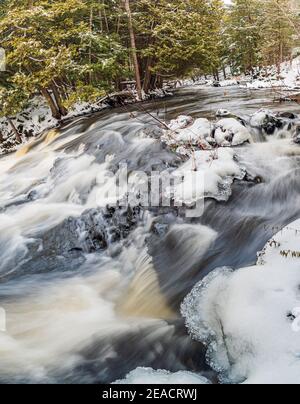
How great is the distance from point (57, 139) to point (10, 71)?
5937 millimetres

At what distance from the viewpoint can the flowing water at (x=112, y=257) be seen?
356cm

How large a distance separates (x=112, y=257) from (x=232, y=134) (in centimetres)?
356

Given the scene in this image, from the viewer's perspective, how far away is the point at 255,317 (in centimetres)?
313

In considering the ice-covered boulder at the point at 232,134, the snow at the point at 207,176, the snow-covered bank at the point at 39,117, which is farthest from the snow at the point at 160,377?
the snow-covered bank at the point at 39,117

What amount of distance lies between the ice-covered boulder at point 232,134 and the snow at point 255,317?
326 centimetres

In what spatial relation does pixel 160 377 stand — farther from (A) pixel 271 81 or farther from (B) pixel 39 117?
(A) pixel 271 81

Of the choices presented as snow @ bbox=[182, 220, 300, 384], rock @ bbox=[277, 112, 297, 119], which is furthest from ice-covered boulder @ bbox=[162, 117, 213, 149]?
snow @ bbox=[182, 220, 300, 384]

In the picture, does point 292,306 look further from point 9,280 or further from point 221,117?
point 221,117

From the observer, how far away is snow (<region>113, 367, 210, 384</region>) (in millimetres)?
2951

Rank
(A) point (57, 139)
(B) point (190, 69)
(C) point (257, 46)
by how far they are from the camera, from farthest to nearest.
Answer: (C) point (257, 46) → (B) point (190, 69) → (A) point (57, 139)

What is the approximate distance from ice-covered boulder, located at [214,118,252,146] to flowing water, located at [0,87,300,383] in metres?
0.26

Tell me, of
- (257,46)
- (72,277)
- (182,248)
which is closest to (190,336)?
(182,248)

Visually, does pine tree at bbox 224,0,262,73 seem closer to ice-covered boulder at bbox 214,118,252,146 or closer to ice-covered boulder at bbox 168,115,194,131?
ice-covered boulder at bbox 168,115,194,131

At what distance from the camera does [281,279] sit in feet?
11.4
